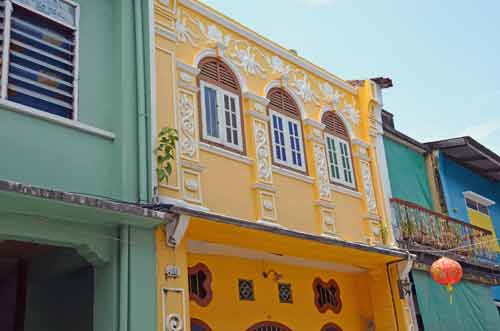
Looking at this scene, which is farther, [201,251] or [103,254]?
[201,251]

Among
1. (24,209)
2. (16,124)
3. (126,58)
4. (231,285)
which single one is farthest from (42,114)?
(231,285)

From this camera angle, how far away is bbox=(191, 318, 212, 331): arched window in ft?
26.5

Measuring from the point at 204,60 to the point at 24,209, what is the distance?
13.7 feet

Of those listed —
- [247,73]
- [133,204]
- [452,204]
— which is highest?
[247,73]

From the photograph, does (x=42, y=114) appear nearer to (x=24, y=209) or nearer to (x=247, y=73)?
(x=24, y=209)

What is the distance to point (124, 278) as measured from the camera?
20.7 ft

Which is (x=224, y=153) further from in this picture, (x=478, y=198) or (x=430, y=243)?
(x=478, y=198)

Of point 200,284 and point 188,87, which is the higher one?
point 188,87

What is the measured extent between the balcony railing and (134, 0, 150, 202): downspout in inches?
244

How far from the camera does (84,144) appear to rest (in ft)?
21.8

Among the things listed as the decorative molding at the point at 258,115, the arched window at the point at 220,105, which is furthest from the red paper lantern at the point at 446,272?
the arched window at the point at 220,105

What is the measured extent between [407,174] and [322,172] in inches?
155

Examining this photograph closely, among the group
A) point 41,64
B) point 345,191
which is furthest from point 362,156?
point 41,64

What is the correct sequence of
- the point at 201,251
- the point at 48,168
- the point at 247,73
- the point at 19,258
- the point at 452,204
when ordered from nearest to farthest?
the point at 48,168 < the point at 19,258 < the point at 201,251 < the point at 247,73 < the point at 452,204
